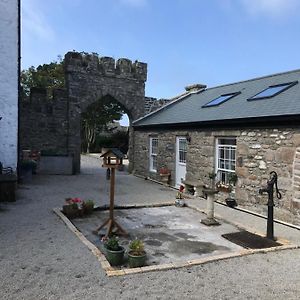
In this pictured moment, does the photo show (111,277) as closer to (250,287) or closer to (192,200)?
(250,287)

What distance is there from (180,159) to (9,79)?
714cm

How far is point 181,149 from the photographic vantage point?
45.3ft

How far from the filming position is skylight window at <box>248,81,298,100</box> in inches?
416

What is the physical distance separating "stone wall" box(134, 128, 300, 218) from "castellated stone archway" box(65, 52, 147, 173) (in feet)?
19.5

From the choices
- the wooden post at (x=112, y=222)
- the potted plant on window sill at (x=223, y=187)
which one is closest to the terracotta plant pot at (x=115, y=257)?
the wooden post at (x=112, y=222)

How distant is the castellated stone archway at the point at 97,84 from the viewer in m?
17.2

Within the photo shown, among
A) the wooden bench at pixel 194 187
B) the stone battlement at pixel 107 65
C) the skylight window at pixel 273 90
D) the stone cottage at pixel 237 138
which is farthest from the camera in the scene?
the stone battlement at pixel 107 65

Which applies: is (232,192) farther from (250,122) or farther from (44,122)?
(44,122)

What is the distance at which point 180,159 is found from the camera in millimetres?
13969

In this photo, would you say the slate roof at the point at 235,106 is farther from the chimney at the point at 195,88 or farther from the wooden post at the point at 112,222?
the wooden post at the point at 112,222

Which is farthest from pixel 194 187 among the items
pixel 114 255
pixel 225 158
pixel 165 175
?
pixel 114 255

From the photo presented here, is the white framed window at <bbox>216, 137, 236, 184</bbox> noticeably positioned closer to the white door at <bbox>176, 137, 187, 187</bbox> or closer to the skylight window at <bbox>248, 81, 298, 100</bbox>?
the skylight window at <bbox>248, 81, 298, 100</bbox>

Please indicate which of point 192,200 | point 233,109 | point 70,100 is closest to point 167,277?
point 192,200

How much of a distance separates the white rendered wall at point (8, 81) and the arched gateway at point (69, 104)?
467 centimetres
